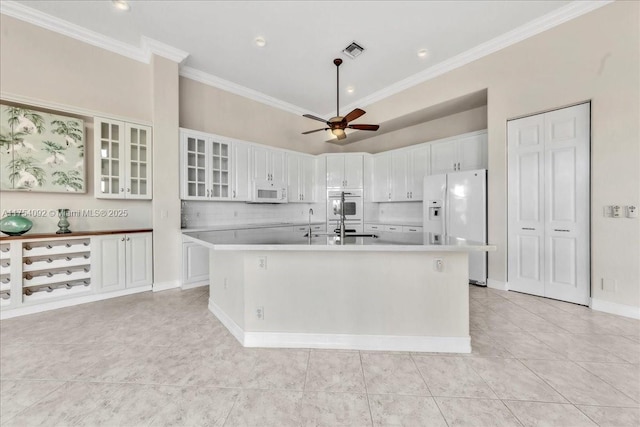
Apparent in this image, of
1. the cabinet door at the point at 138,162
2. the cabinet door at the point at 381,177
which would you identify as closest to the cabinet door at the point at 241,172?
the cabinet door at the point at 138,162

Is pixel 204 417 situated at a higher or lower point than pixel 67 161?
lower

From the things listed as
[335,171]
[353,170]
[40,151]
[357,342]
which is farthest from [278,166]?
[357,342]

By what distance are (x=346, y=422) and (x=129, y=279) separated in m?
3.50

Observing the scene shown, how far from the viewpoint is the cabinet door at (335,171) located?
5.82 meters

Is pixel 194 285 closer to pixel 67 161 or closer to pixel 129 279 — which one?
pixel 129 279

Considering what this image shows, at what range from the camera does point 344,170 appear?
19.1 feet

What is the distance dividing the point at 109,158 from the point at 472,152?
17.9 ft

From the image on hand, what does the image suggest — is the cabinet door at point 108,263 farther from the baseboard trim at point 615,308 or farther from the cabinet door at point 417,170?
the baseboard trim at point 615,308

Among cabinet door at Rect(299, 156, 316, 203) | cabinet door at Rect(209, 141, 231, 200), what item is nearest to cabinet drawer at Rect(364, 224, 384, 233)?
cabinet door at Rect(299, 156, 316, 203)

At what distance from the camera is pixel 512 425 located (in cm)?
136

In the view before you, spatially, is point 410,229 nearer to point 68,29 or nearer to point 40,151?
point 40,151

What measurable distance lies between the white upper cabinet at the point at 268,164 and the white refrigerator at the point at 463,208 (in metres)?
2.84

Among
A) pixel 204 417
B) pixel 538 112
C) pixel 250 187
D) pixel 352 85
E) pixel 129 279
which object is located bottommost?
pixel 204 417

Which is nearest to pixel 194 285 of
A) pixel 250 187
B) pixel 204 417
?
pixel 250 187
